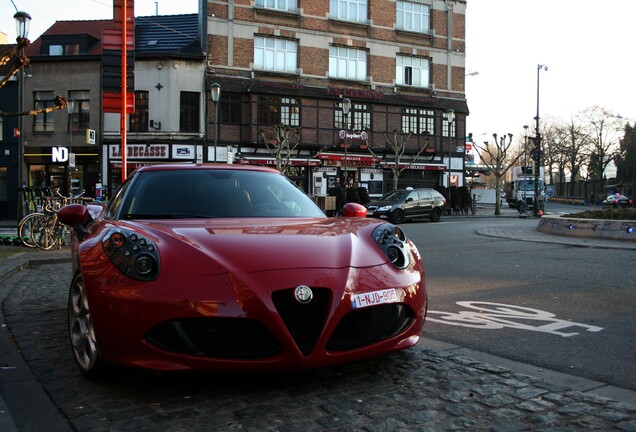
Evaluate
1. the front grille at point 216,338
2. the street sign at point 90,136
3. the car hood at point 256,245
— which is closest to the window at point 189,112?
the street sign at point 90,136

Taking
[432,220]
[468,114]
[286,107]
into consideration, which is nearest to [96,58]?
[286,107]

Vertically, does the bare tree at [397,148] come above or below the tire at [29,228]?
above

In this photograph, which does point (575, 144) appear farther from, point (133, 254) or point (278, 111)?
point (133, 254)

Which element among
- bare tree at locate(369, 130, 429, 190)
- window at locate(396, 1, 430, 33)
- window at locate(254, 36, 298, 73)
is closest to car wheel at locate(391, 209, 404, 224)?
bare tree at locate(369, 130, 429, 190)

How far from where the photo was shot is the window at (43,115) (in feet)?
107

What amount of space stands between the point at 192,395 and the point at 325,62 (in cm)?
3381

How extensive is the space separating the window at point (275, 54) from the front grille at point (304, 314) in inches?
1262

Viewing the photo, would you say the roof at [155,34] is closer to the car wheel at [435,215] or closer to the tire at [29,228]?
the car wheel at [435,215]

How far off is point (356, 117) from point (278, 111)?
5322 millimetres

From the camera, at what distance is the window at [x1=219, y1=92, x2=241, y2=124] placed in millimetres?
32688

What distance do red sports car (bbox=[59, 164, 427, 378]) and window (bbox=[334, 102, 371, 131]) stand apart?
32.4m

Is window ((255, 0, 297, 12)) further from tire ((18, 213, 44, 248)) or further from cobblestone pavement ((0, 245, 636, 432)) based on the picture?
cobblestone pavement ((0, 245, 636, 432))

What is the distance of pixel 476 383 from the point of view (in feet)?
11.2

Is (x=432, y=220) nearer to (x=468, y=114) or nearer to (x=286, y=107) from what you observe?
(x=286, y=107)
